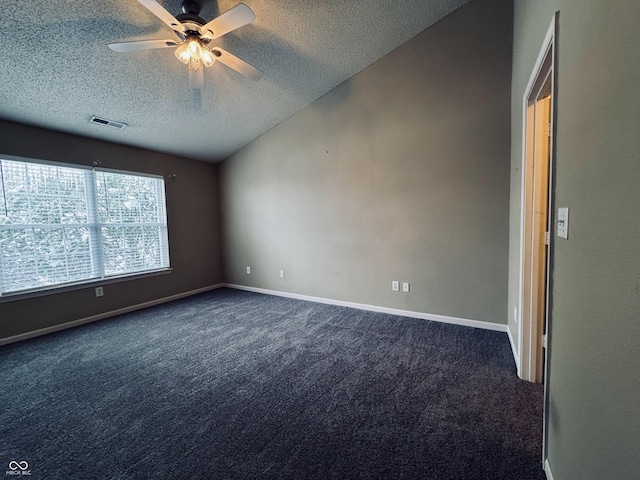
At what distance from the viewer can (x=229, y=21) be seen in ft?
6.07

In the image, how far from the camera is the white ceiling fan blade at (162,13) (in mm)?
1625

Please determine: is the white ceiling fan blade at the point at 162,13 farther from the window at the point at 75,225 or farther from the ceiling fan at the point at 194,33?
the window at the point at 75,225

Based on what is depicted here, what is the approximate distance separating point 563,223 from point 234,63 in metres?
2.50

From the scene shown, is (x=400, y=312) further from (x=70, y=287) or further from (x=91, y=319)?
(x=70, y=287)

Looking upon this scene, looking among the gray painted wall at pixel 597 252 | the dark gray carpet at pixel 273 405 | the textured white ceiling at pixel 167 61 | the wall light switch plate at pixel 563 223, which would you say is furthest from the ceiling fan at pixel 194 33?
the dark gray carpet at pixel 273 405

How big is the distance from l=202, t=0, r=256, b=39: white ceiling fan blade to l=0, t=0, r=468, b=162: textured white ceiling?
45 cm

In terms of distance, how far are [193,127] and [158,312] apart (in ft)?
8.62

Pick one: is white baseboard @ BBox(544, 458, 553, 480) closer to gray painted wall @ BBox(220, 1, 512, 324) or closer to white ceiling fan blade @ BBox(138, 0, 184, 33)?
gray painted wall @ BBox(220, 1, 512, 324)

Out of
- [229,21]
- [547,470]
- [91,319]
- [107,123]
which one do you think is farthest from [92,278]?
[547,470]

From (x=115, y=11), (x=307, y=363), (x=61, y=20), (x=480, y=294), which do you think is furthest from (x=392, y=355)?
(x=61, y=20)

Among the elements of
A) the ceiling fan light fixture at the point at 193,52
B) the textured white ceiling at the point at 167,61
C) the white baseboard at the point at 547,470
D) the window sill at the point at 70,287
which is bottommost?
the white baseboard at the point at 547,470

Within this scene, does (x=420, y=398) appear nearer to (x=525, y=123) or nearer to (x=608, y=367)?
(x=608, y=367)

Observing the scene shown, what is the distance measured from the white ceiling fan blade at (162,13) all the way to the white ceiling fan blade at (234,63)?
0.84 feet

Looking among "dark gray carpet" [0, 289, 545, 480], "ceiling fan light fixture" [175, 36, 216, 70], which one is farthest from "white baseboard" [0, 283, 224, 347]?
"ceiling fan light fixture" [175, 36, 216, 70]
